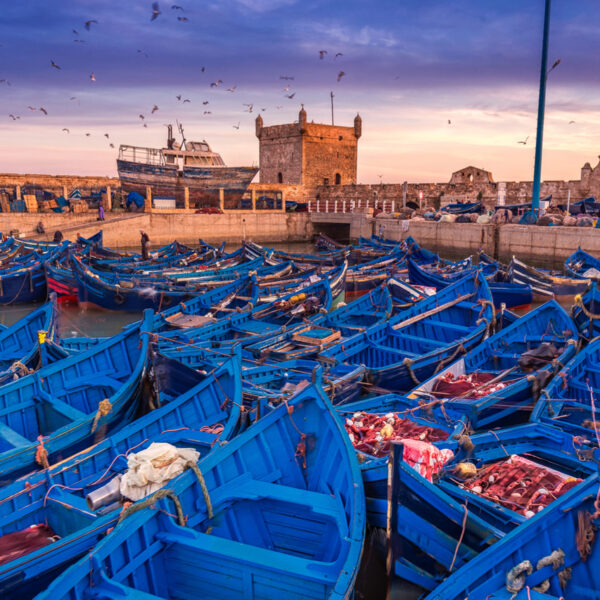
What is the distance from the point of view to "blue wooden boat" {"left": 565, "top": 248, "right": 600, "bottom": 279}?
18172 mm

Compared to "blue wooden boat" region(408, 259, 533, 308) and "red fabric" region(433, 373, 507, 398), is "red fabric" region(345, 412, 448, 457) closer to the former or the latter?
"red fabric" region(433, 373, 507, 398)

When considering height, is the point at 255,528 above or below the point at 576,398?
above

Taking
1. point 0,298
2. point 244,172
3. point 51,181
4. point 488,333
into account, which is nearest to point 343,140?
point 244,172

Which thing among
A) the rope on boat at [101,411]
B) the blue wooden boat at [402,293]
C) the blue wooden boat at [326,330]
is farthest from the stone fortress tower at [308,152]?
the rope on boat at [101,411]

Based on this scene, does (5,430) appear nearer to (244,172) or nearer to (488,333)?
(488,333)

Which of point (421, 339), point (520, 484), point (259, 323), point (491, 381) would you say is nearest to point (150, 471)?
point (520, 484)

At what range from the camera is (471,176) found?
40.9 meters

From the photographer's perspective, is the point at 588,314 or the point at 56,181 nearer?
the point at 588,314

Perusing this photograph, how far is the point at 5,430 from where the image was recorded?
20.1 feet

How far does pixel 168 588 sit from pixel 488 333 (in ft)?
28.0

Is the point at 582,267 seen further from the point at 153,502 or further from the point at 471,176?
the point at 471,176

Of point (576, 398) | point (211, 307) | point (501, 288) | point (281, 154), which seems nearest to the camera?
point (576, 398)

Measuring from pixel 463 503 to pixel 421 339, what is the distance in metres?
5.55

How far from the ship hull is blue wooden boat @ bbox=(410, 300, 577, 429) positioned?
34.0m
